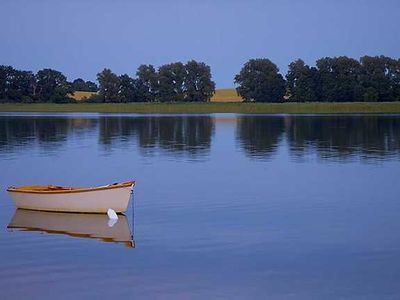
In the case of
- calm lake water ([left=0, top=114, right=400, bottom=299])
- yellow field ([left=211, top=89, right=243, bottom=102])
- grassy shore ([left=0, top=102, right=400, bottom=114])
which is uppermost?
yellow field ([left=211, top=89, right=243, bottom=102])

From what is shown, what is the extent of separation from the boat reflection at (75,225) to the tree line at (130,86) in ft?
388

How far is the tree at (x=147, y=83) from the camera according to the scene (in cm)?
13950

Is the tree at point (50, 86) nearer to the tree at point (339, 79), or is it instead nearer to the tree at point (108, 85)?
the tree at point (108, 85)

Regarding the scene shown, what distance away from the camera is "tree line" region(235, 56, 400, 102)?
12381 centimetres

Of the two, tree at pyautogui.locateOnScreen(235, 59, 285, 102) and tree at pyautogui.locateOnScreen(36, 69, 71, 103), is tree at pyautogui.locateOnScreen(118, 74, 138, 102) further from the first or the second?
tree at pyautogui.locateOnScreen(235, 59, 285, 102)

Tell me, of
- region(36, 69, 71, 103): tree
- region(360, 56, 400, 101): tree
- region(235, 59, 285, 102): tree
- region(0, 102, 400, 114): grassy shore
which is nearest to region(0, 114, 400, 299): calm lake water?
region(0, 102, 400, 114): grassy shore

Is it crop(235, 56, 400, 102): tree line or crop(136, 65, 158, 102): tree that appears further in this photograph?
crop(136, 65, 158, 102): tree

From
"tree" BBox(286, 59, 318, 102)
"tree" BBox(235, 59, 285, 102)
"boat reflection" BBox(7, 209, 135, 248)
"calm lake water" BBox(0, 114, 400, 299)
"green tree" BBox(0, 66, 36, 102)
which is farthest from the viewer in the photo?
"green tree" BBox(0, 66, 36, 102)

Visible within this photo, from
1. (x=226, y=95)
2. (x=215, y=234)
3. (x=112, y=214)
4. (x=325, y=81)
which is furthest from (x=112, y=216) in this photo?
(x=226, y=95)

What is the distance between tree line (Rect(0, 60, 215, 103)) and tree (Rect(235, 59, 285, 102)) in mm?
7611

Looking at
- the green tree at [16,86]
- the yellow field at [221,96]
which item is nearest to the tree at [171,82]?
the yellow field at [221,96]

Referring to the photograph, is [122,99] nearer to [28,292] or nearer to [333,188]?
[333,188]

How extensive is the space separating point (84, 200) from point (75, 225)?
1.23m

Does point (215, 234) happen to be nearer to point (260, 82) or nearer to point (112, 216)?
point (112, 216)
